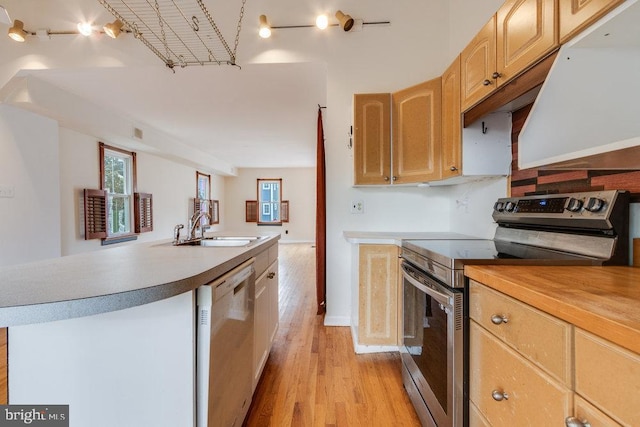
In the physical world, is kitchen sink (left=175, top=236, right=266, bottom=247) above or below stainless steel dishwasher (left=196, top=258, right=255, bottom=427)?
above

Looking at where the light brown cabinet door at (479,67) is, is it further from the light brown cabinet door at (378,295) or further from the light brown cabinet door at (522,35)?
the light brown cabinet door at (378,295)

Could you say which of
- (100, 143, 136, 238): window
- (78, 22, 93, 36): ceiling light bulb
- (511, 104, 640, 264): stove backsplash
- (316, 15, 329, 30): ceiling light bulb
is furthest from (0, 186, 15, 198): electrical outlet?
(511, 104, 640, 264): stove backsplash

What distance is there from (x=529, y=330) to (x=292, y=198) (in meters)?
8.53

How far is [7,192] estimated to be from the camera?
2.73 meters

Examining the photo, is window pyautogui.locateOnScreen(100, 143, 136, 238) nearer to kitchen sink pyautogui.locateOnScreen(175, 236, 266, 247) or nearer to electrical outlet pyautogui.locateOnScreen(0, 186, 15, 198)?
electrical outlet pyautogui.locateOnScreen(0, 186, 15, 198)

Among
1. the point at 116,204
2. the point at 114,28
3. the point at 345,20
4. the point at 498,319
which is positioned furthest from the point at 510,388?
the point at 116,204

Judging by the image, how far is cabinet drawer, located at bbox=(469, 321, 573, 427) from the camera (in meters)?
0.68

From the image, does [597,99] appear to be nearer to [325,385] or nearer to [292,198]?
[325,385]

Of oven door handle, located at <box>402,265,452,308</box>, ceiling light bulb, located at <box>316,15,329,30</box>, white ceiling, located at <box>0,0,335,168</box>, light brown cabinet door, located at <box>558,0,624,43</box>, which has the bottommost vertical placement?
oven door handle, located at <box>402,265,452,308</box>

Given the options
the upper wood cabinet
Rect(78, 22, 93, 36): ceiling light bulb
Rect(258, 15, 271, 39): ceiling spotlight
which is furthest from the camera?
Rect(78, 22, 93, 36): ceiling light bulb

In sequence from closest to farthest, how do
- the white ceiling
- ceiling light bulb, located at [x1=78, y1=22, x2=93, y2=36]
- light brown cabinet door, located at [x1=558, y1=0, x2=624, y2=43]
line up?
light brown cabinet door, located at [x1=558, y1=0, x2=624, y2=43]
ceiling light bulb, located at [x1=78, y1=22, x2=93, y2=36]
the white ceiling

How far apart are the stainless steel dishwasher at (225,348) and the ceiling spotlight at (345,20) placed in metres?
2.18

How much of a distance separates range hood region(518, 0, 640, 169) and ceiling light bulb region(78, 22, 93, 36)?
3.45 meters

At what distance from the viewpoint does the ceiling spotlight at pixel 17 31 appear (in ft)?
7.82
